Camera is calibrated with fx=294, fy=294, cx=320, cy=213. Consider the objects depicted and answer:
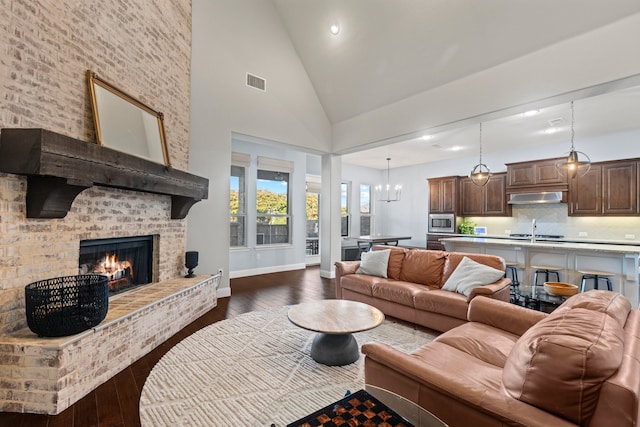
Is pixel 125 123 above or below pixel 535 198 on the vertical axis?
above

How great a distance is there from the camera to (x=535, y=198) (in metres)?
6.93

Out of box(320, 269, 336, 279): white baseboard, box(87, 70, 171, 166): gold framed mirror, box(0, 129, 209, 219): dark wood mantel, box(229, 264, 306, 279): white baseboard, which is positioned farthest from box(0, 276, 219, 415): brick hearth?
box(320, 269, 336, 279): white baseboard

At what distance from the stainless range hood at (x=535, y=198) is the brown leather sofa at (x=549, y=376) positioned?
6.03 meters

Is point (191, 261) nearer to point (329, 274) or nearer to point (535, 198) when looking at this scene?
point (329, 274)

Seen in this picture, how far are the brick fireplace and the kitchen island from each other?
5.00 meters

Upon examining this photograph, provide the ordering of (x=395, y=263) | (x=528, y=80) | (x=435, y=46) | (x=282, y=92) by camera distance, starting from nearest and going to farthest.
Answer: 1. (x=528, y=80)
2. (x=435, y=46)
3. (x=395, y=263)
4. (x=282, y=92)

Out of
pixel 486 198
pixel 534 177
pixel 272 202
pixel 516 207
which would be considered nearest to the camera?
pixel 534 177

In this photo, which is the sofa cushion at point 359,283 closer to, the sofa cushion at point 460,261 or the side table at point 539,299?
the sofa cushion at point 460,261

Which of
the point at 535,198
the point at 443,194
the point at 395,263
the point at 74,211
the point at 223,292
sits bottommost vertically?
the point at 223,292

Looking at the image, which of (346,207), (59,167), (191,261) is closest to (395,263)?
(191,261)

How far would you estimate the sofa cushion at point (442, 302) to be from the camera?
3123 millimetres

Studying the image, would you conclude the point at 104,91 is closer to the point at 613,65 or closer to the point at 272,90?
the point at 272,90

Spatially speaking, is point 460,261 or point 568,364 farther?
point 460,261

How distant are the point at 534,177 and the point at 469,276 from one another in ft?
17.2
